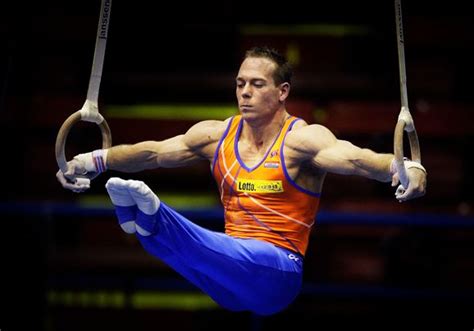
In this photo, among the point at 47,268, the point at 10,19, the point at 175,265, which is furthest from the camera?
the point at 10,19

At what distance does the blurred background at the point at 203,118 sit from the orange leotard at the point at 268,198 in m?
1.23

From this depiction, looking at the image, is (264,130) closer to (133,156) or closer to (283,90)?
(283,90)

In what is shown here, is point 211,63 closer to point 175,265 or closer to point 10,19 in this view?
point 10,19

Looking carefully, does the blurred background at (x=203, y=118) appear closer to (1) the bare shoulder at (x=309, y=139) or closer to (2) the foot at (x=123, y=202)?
(1) the bare shoulder at (x=309, y=139)

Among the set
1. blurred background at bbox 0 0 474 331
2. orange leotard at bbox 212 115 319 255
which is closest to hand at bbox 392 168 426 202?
orange leotard at bbox 212 115 319 255

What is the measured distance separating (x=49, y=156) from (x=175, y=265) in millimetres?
2746

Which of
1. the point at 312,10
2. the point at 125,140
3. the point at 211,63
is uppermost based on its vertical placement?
the point at 312,10

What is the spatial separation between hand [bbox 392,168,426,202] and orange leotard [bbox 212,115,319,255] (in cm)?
61

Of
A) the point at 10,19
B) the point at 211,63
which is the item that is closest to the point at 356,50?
the point at 211,63

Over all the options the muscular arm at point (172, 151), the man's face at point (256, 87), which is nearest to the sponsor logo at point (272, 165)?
the man's face at point (256, 87)

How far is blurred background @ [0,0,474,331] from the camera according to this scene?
5.33 meters

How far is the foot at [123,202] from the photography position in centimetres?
324

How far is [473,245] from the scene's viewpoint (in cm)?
598

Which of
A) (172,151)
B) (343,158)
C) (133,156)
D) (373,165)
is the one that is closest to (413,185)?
(373,165)
